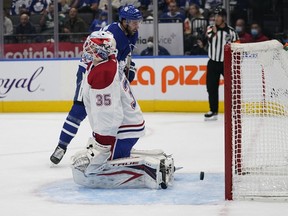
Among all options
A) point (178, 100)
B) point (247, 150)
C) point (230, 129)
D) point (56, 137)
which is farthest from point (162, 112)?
point (230, 129)

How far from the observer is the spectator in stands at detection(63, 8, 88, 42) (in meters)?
12.0

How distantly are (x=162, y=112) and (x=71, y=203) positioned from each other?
636cm

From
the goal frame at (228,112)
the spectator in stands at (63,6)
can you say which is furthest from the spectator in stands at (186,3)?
the goal frame at (228,112)

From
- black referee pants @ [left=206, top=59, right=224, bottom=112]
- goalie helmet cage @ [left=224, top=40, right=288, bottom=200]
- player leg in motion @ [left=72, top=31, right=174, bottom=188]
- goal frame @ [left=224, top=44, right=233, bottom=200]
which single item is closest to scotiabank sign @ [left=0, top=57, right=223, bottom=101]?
black referee pants @ [left=206, top=59, right=224, bottom=112]

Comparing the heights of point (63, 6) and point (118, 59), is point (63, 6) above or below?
below

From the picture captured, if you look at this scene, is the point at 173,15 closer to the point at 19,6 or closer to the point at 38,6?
the point at 38,6

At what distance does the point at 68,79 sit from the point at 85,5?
123cm

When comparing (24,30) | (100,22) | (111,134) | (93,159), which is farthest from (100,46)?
(24,30)

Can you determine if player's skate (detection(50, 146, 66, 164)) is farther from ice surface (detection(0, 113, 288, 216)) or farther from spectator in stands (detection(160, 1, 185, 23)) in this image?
spectator in stands (detection(160, 1, 185, 23))

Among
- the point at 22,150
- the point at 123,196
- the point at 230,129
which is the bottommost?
the point at 22,150

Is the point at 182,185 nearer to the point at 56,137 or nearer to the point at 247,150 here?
the point at 247,150

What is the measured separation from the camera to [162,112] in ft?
37.1

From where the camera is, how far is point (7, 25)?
39.5 ft

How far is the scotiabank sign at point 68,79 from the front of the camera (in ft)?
37.0
